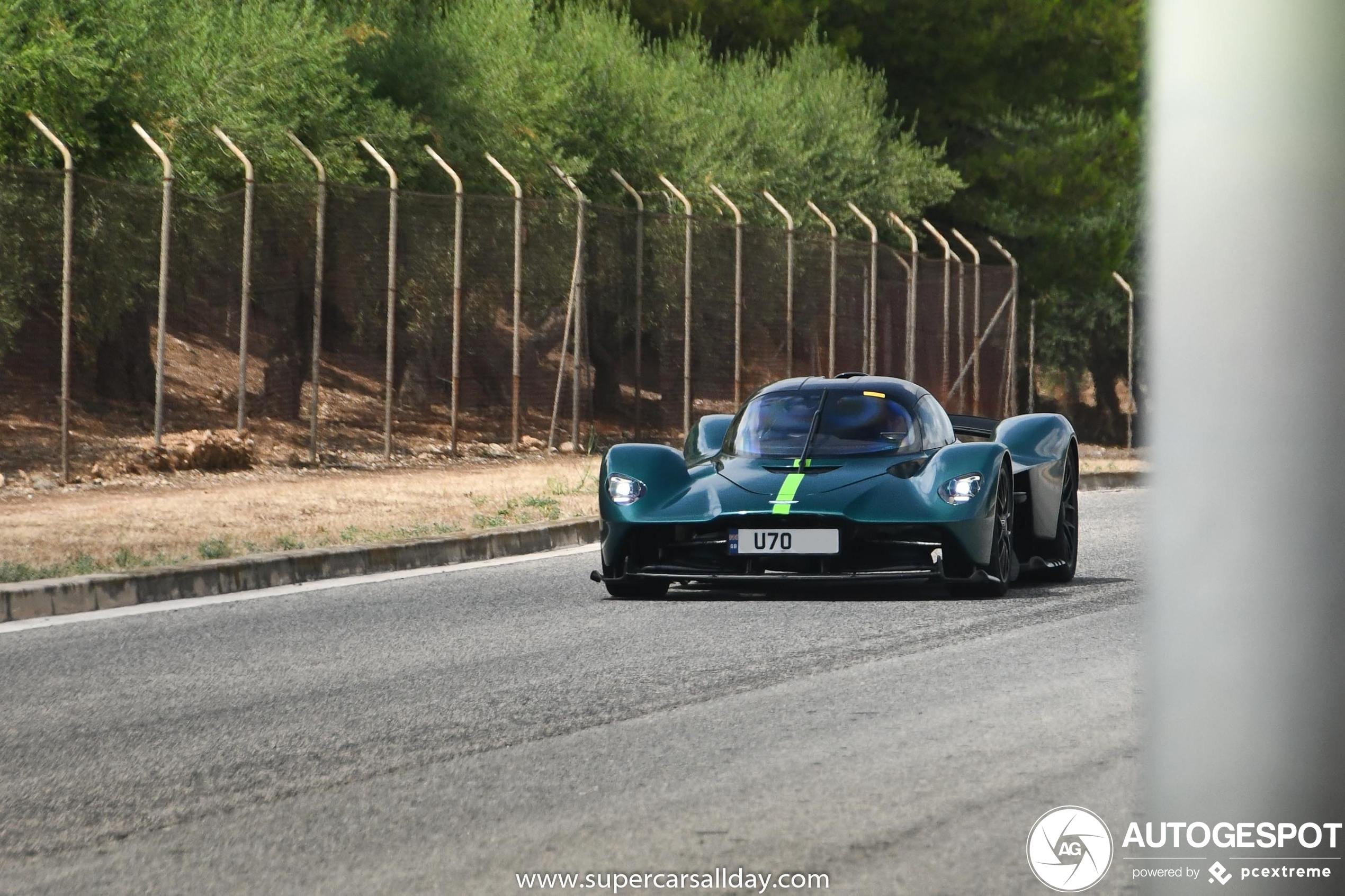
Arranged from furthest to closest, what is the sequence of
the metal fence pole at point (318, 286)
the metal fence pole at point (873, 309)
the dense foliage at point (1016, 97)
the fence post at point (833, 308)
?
1. the dense foliage at point (1016, 97)
2. the metal fence pole at point (873, 309)
3. the fence post at point (833, 308)
4. the metal fence pole at point (318, 286)

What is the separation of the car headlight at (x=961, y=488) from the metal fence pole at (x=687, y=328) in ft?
45.3

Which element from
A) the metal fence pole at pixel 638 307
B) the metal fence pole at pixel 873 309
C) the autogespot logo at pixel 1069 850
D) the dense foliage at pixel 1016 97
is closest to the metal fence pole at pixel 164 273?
the metal fence pole at pixel 638 307

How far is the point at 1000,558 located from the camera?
36.7 ft

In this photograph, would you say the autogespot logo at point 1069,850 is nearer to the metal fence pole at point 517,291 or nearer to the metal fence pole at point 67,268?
the metal fence pole at point 67,268

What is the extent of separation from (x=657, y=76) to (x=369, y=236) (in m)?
10.7

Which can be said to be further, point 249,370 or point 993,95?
point 993,95

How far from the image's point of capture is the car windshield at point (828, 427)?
456 inches

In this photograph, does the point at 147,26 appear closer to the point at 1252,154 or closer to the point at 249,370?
the point at 249,370

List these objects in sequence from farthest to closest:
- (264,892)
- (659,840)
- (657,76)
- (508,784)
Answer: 1. (657,76)
2. (508,784)
3. (659,840)
4. (264,892)

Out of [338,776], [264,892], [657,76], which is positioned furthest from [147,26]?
[264,892]

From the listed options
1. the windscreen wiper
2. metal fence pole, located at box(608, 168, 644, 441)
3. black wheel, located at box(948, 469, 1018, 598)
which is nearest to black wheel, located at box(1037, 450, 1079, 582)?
black wheel, located at box(948, 469, 1018, 598)

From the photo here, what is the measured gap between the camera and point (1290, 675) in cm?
199

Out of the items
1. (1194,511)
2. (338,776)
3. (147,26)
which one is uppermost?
(147,26)

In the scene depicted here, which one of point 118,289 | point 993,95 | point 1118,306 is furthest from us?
point 1118,306
